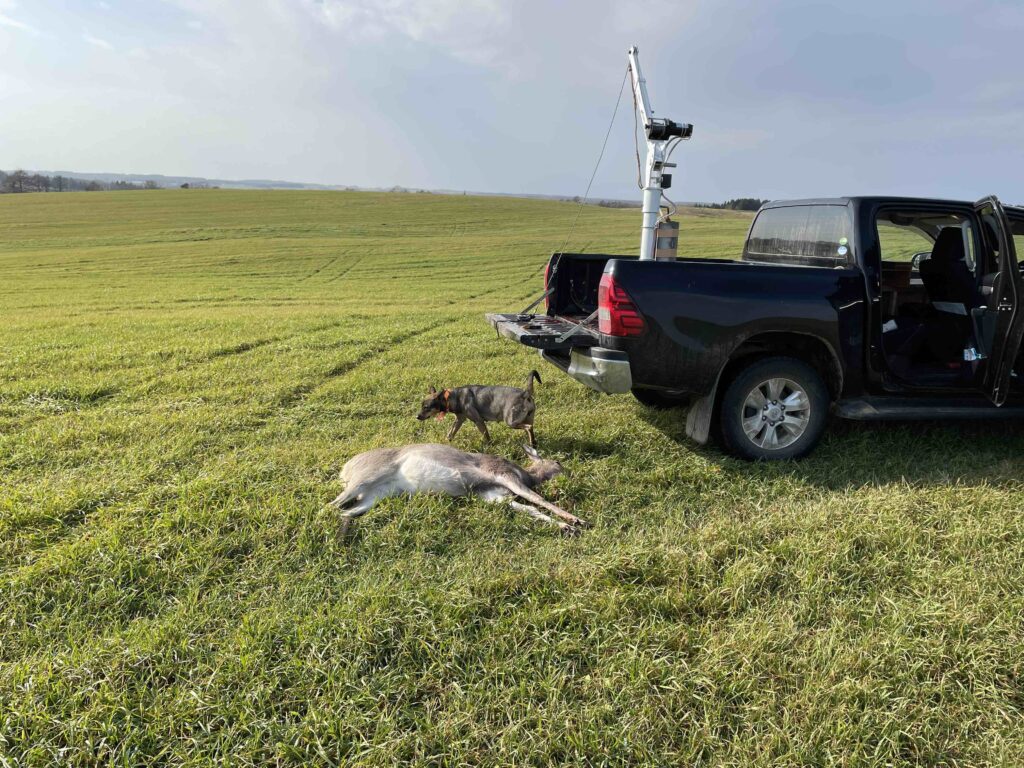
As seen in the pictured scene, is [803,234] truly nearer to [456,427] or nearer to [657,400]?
[657,400]

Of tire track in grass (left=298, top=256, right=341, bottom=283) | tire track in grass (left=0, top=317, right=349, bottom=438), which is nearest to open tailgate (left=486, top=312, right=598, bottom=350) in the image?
tire track in grass (left=0, top=317, right=349, bottom=438)

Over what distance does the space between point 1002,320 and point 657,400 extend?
2.60 metres

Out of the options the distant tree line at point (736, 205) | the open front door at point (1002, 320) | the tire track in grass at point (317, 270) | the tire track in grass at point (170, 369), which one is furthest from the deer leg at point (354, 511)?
the distant tree line at point (736, 205)

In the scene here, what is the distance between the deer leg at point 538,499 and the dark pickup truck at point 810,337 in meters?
0.95

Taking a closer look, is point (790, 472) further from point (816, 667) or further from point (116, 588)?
point (116, 588)

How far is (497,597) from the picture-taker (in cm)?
277

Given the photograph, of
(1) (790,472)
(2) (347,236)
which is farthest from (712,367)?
(2) (347,236)

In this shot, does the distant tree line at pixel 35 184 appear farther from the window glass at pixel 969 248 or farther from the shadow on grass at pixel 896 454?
the window glass at pixel 969 248

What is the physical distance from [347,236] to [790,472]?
37.5m

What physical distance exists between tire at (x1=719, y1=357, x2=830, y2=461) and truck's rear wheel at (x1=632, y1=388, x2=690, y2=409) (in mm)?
1202

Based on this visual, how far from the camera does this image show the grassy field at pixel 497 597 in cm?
210

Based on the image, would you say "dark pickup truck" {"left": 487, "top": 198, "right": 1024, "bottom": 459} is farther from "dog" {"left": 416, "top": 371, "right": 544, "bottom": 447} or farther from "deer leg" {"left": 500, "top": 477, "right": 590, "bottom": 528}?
"deer leg" {"left": 500, "top": 477, "right": 590, "bottom": 528}

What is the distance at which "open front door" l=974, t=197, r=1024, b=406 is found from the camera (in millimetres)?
4227

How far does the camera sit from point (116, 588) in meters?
2.80
